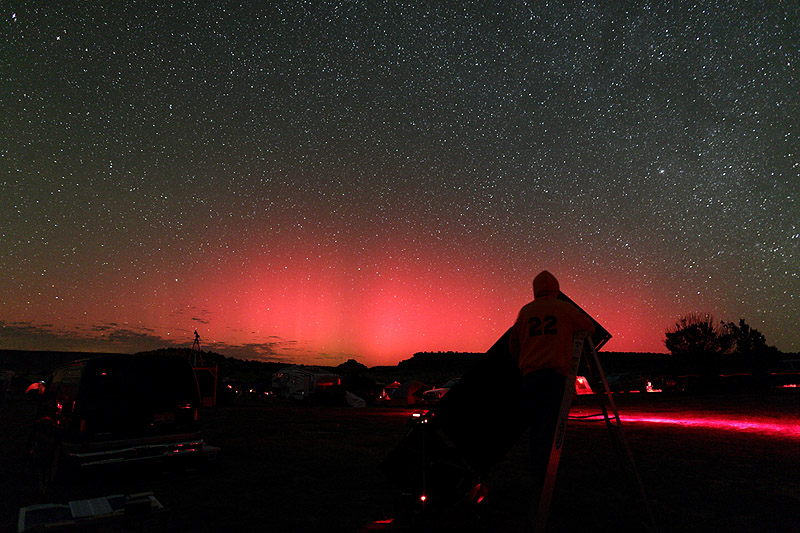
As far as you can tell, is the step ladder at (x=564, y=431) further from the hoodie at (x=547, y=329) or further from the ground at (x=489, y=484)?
the ground at (x=489, y=484)

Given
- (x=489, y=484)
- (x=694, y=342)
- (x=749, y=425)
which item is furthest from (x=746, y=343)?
(x=489, y=484)

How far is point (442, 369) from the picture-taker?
111188 mm

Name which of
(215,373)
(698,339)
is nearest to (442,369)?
(698,339)

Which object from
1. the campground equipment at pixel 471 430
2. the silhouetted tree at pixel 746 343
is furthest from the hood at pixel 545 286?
the silhouetted tree at pixel 746 343

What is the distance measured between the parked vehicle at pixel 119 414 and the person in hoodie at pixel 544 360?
5816 millimetres

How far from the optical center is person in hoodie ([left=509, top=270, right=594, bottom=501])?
337 cm

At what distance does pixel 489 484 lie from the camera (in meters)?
6.45

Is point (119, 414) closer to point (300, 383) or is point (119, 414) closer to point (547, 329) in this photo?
point (547, 329)

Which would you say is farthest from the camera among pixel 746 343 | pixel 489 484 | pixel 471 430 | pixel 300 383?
pixel 746 343

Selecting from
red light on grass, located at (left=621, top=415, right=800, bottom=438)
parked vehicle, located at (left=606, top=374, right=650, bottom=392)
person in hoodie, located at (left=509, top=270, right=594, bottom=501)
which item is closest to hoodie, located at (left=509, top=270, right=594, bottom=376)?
person in hoodie, located at (left=509, top=270, right=594, bottom=501)

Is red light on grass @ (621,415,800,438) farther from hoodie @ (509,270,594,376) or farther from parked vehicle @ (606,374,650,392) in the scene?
parked vehicle @ (606,374,650,392)

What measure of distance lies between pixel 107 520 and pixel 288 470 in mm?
4666

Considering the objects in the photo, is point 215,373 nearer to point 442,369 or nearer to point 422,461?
point 422,461

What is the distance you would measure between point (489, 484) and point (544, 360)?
3.85m
